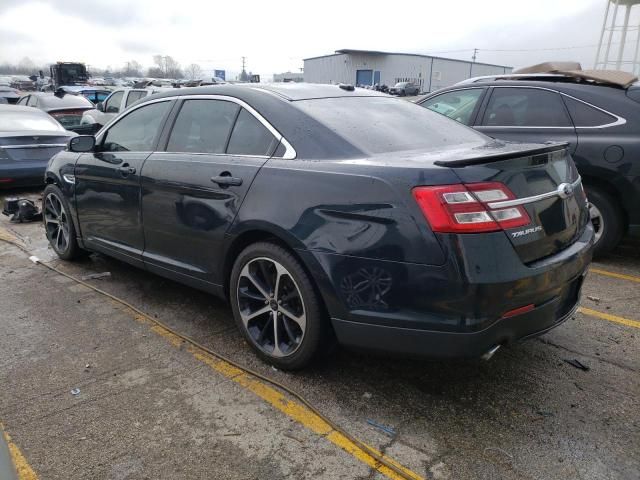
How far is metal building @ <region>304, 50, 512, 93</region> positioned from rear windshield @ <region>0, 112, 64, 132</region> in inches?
1925

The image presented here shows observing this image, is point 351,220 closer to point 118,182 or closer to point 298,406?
point 298,406

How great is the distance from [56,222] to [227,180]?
3057mm

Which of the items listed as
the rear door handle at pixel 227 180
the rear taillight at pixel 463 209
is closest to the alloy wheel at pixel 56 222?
A: the rear door handle at pixel 227 180

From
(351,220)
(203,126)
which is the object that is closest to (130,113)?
(203,126)

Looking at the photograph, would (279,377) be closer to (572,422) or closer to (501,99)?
(572,422)

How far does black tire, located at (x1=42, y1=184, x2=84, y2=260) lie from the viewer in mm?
5066

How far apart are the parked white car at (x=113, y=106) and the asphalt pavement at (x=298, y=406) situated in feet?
30.5

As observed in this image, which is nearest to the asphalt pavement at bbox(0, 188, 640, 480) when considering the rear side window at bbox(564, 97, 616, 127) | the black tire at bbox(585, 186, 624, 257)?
the black tire at bbox(585, 186, 624, 257)

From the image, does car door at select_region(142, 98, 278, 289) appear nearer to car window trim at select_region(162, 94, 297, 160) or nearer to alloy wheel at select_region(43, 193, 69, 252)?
car window trim at select_region(162, 94, 297, 160)

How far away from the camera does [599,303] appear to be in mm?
4121

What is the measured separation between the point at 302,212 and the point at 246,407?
107 centimetres

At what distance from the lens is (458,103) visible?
610 centimetres

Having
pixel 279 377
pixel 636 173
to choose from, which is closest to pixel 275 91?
pixel 279 377

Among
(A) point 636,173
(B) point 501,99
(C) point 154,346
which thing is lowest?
(C) point 154,346
